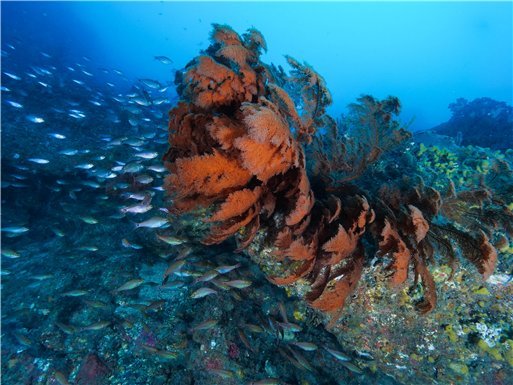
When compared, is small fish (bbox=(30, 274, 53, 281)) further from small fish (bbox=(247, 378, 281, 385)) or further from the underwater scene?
small fish (bbox=(247, 378, 281, 385))

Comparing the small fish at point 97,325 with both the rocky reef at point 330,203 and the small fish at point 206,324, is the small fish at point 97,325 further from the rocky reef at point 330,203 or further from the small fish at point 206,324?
the rocky reef at point 330,203

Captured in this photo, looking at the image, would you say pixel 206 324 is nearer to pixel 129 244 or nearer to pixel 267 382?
pixel 267 382

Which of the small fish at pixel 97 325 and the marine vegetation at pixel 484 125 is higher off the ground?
the marine vegetation at pixel 484 125

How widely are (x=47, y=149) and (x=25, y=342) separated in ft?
27.5

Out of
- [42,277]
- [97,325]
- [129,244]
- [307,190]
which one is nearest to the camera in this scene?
[307,190]

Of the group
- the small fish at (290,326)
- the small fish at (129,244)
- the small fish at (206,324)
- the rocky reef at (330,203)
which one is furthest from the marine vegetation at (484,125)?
the small fish at (129,244)

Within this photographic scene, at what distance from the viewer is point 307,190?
3.36 meters

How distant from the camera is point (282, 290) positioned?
5602mm

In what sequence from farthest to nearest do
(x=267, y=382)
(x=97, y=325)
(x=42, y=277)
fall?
(x=42, y=277)
(x=97, y=325)
(x=267, y=382)

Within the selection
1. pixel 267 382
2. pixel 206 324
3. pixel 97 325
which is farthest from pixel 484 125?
pixel 97 325

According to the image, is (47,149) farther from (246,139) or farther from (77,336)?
(246,139)

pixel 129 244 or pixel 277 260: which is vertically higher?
pixel 277 260

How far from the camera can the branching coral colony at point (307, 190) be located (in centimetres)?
311

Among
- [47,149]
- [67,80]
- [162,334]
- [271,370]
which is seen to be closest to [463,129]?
[271,370]
